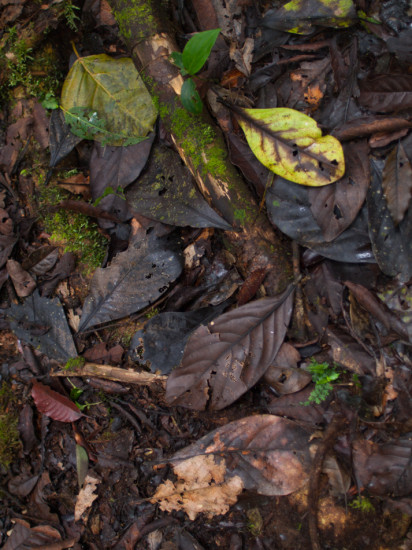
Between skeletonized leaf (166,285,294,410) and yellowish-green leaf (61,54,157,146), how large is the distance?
131cm

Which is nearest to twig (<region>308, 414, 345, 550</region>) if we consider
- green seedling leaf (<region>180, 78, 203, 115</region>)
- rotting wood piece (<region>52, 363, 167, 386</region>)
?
rotting wood piece (<region>52, 363, 167, 386</region>)

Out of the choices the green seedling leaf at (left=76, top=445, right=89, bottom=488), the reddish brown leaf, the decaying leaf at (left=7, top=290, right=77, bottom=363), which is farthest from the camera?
the decaying leaf at (left=7, top=290, right=77, bottom=363)

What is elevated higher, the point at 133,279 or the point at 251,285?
the point at 133,279

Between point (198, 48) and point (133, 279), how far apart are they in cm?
134

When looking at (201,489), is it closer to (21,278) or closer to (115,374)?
(115,374)

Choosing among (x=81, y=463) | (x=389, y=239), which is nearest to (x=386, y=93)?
(x=389, y=239)

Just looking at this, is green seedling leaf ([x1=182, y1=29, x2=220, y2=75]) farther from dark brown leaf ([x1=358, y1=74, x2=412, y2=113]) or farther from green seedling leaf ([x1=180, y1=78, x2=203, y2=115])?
dark brown leaf ([x1=358, y1=74, x2=412, y2=113])

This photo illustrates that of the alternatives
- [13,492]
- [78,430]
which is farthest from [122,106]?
[13,492]

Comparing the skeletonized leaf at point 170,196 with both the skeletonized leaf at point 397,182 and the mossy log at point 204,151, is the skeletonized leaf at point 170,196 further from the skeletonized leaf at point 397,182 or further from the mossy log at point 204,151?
the skeletonized leaf at point 397,182

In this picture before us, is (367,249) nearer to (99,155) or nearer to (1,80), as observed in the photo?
(99,155)

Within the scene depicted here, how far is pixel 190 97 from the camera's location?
2291 millimetres

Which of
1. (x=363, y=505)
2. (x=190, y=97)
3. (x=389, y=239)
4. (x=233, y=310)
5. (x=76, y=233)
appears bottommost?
(x=363, y=505)

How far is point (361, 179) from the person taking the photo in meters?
2.13

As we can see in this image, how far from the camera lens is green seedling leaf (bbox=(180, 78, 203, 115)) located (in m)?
2.29
